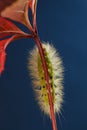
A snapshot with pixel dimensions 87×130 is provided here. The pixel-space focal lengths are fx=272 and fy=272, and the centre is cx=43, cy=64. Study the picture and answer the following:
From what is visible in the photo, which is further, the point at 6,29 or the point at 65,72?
the point at 65,72

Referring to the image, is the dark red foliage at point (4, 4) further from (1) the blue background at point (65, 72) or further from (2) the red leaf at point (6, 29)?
(1) the blue background at point (65, 72)

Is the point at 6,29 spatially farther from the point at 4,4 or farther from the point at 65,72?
the point at 65,72

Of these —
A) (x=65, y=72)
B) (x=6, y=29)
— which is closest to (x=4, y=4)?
(x=6, y=29)

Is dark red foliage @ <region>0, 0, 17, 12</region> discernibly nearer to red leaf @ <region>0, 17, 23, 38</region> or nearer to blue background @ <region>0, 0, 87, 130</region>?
red leaf @ <region>0, 17, 23, 38</region>

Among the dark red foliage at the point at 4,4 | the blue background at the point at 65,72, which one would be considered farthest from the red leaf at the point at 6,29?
the blue background at the point at 65,72

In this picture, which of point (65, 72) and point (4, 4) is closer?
point (4, 4)

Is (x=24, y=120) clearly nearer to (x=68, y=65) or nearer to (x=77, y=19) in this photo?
(x=68, y=65)

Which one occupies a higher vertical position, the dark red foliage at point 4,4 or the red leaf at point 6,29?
the dark red foliage at point 4,4

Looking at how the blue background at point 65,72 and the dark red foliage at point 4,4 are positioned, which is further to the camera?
the blue background at point 65,72
